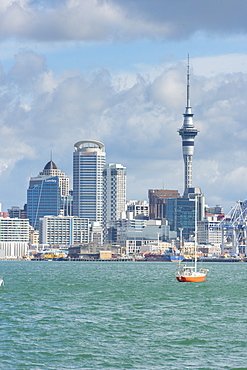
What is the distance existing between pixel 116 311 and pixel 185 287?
120 feet

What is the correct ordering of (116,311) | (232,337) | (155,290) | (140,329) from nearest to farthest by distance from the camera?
(232,337), (140,329), (116,311), (155,290)

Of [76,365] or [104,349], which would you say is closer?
[76,365]

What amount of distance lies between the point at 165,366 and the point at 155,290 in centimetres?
5625

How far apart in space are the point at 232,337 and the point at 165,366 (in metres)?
11.3

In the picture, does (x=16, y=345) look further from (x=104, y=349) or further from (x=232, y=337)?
(x=232, y=337)

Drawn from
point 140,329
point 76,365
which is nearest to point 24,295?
point 140,329

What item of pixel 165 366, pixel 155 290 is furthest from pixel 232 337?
pixel 155 290

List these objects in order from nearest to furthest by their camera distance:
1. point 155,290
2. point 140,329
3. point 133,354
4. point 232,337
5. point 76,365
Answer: point 76,365 < point 133,354 < point 232,337 < point 140,329 < point 155,290

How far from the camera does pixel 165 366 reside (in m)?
46.0

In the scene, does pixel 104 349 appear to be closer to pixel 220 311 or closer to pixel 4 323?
pixel 4 323

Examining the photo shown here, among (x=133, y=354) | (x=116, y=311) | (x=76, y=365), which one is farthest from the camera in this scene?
(x=116, y=311)

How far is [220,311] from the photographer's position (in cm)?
7394

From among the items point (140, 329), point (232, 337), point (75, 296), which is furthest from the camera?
point (75, 296)

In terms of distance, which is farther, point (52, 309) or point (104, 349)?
point (52, 309)
